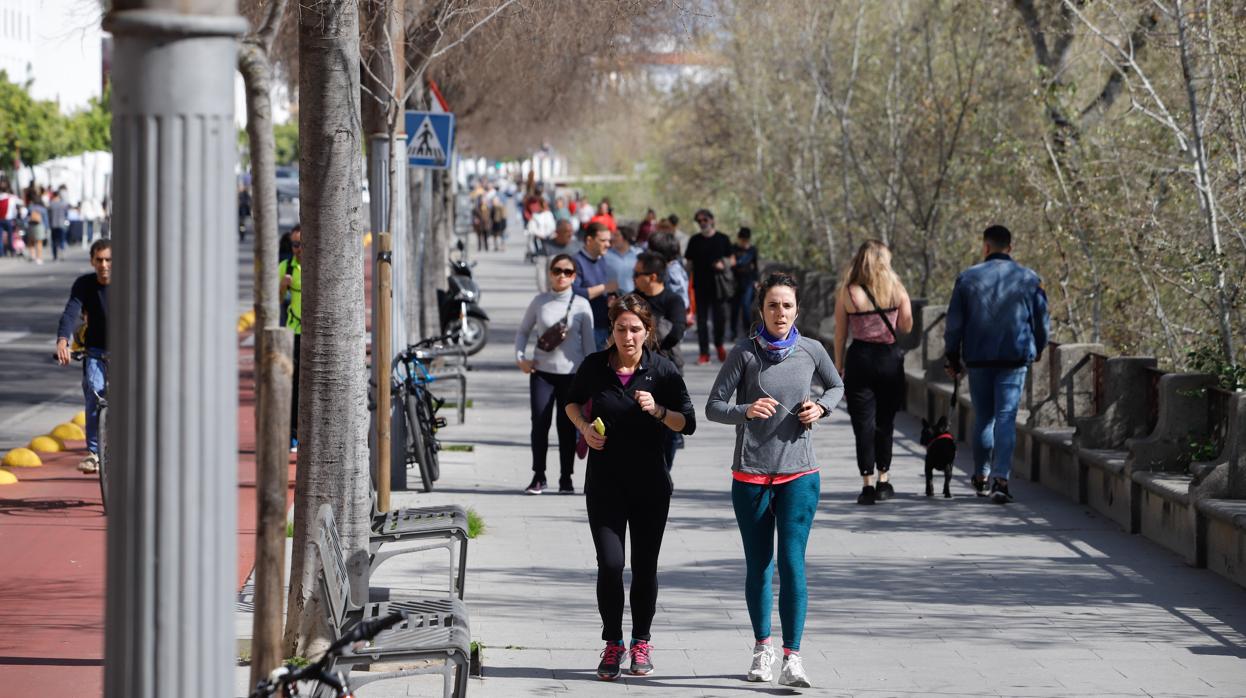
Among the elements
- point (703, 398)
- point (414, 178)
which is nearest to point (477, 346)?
point (414, 178)

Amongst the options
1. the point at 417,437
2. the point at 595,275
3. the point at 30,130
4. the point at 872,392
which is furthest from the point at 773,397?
the point at 30,130

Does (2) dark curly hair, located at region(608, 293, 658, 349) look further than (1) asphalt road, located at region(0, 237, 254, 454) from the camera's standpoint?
No

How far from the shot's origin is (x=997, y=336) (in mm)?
12211

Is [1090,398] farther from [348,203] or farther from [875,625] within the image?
[348,203]

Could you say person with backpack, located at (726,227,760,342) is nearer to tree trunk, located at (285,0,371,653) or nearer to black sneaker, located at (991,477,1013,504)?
black sneaker, located at (991,477,1013,504)

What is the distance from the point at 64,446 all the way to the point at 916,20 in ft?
37.3

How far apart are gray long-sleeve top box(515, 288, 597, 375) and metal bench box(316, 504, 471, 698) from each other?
5568 mm

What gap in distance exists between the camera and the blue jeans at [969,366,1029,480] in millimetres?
12320

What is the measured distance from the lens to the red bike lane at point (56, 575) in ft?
24.7

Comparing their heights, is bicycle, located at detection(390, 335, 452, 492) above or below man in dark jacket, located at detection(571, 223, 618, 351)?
below

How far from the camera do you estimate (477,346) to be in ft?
79.6

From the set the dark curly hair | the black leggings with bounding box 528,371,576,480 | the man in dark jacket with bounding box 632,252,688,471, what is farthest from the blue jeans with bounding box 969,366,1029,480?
the dark curly hair

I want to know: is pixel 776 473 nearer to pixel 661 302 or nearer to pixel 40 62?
pixel 661 302

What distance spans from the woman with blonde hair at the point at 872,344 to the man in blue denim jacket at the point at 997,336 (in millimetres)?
420
